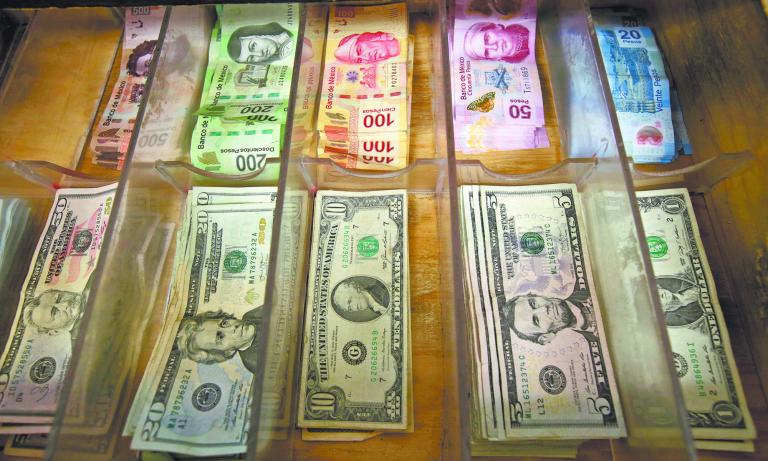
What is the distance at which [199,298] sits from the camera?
1276mm

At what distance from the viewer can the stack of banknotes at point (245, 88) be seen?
1429 millimetres

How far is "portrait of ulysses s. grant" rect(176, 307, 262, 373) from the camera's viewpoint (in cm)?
119

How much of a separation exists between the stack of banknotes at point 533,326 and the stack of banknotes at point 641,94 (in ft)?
0.91

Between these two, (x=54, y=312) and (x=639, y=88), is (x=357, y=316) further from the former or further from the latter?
(x=639, y=88)

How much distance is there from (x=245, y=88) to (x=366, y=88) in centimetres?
38

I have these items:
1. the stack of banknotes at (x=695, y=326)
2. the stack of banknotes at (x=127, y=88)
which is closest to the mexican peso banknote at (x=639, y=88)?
the stack of banknotes at (x=695, y=326)

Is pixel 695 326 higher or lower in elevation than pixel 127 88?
lower

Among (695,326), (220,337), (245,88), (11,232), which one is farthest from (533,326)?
(11,232)

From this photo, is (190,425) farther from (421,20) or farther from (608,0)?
(608,0)

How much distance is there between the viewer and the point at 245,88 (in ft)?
5.20

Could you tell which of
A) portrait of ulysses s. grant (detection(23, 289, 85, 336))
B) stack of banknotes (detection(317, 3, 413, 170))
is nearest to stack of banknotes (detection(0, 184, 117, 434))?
portrait of ulysses s. grant (detection(23, 289, 85, 336))

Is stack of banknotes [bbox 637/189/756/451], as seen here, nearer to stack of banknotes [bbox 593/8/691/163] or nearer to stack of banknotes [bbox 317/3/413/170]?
stack of banknotes [bbox 593/8/691/163]

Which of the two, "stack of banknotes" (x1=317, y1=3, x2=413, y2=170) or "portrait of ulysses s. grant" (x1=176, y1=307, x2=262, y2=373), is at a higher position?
"stack of banknotes" (x1=317, y1=3, x2=413, y2=170)

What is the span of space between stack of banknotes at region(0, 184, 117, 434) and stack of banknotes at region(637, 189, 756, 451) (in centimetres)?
137
